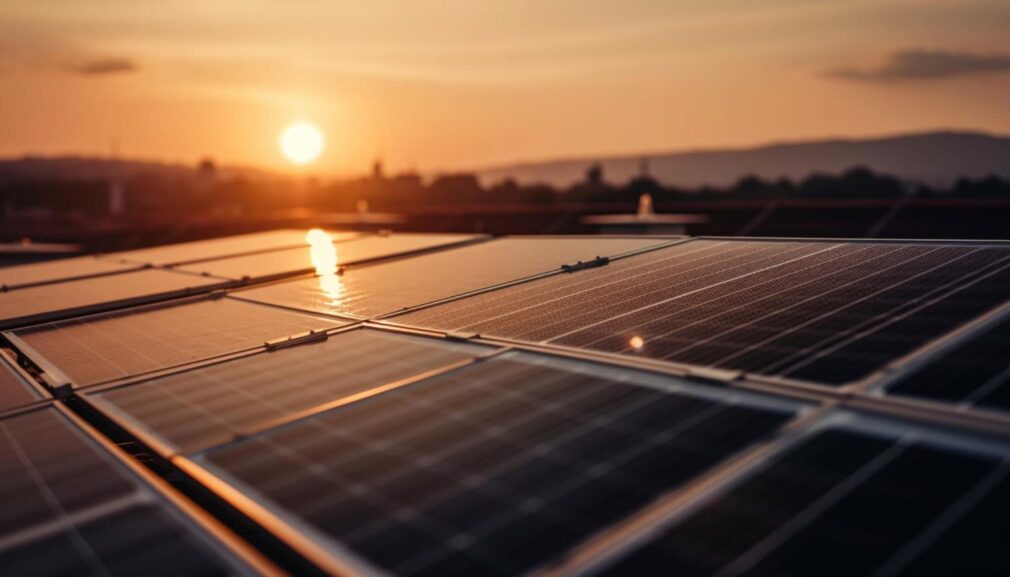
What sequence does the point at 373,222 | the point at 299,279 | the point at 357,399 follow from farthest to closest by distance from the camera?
the point at 373,222
the point at 299,279
the point at 357,399

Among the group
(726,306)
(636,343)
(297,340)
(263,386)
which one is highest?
(726,306)

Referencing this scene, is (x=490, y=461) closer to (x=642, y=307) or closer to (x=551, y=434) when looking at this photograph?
(x=551, y=434)

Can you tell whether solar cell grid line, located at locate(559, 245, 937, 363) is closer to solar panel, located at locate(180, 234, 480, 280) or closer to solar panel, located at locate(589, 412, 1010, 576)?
solar panel, located at locate(589, 412, 1010, 576)

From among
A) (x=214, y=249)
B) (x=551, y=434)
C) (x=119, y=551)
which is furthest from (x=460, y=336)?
(x=214, y=249)

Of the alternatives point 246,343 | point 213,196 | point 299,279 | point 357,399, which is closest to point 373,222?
point 299,279

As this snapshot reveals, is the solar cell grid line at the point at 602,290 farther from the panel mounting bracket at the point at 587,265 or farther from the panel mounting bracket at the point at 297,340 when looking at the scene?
the panel mounting bracket at the point at 297,340

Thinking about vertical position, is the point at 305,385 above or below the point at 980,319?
below

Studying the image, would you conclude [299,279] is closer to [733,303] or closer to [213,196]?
[733,303]
